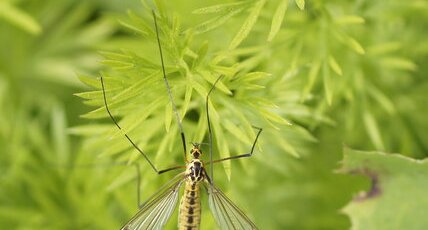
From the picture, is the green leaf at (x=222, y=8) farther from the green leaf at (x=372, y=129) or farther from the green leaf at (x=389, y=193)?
the green leaf at (x=372, y=129)

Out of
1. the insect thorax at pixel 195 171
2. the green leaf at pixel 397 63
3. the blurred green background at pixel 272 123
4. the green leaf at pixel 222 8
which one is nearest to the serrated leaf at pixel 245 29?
the green leaf at pixel 222 8

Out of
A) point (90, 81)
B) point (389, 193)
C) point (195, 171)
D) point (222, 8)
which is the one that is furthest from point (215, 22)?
point (389, 193)

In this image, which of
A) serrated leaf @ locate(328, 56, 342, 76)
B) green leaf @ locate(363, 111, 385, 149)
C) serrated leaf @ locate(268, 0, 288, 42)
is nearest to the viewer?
serrated leaf @ locate(268, 0, 288, 42)

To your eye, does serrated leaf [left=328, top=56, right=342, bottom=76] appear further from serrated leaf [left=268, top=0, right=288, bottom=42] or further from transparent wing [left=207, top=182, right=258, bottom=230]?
transparent wing [left=207, top=182, right=258, bottom=230]

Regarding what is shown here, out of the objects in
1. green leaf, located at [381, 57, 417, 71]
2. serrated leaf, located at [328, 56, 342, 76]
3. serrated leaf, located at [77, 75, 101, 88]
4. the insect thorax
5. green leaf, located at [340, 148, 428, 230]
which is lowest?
green leaf, located at [340, 148, 428, 230]

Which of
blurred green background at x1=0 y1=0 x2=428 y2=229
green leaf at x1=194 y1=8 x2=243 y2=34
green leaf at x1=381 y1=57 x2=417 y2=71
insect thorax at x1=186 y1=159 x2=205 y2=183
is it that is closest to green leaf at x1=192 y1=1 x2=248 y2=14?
green leaf at x1=194 y1=8 x2=243 y2=34

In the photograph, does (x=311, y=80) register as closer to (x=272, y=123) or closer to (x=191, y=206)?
(x=272, y=123)

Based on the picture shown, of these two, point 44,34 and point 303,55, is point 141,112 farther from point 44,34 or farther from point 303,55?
point 44,34
